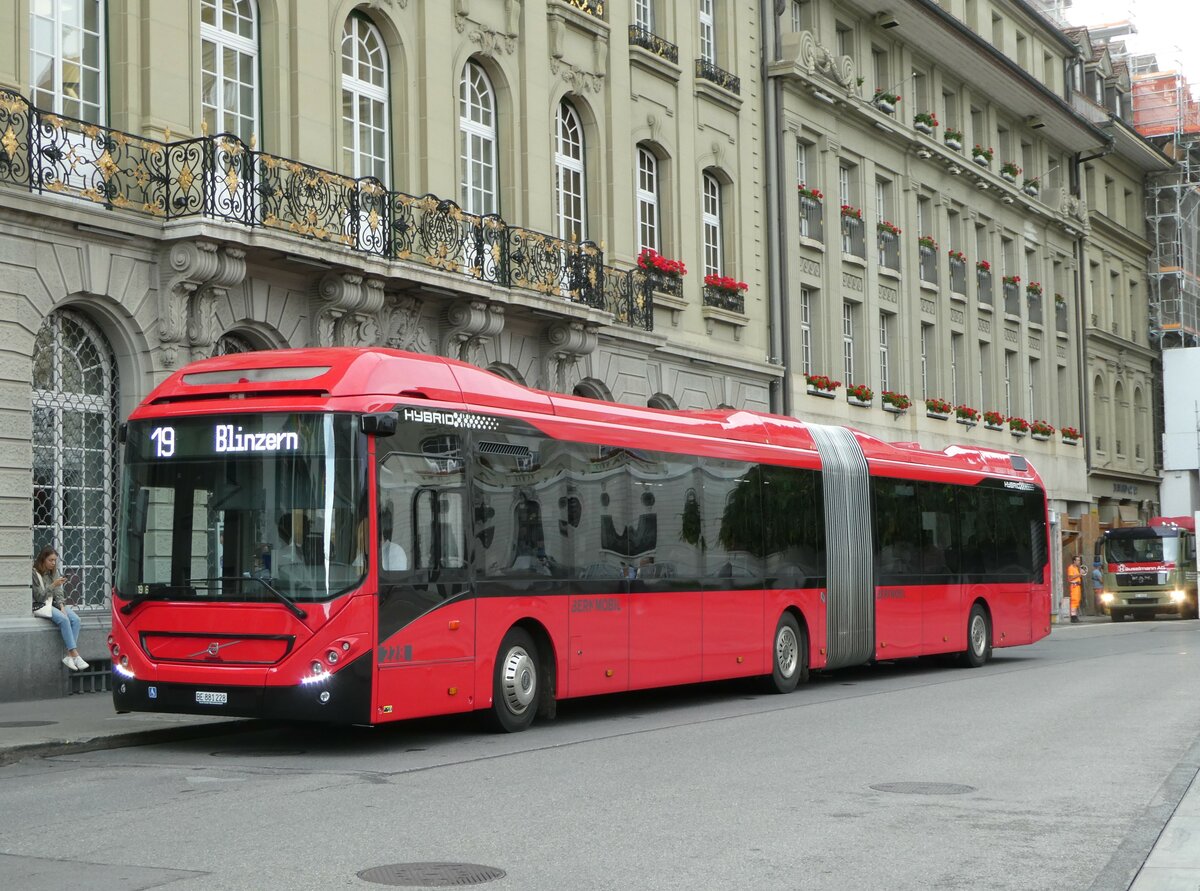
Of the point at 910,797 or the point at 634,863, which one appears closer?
the point at 634,863

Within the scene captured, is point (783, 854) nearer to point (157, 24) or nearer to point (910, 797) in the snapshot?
point (910, 797)

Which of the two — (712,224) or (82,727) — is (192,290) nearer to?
(82,727)

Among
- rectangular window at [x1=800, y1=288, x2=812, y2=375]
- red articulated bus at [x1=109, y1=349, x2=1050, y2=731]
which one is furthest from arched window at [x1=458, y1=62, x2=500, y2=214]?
rectangular window at [x1=800, y1=288, x2=812, y2=375]

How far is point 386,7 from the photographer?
23594mm

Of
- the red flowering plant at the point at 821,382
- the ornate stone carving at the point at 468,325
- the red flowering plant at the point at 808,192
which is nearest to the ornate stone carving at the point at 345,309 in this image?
the ornate stone carving at the point at 468,325

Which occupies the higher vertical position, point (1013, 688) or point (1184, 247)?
point (1184, 247)

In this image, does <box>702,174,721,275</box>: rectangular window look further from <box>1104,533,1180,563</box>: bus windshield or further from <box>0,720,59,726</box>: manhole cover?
<box>1104,533,1180,563</box>: bus windshield

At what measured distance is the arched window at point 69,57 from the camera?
1850 cm

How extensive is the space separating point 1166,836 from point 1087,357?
47264 millimetres

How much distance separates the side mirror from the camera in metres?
12.9

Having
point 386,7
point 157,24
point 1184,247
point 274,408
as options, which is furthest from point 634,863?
point 1184,247

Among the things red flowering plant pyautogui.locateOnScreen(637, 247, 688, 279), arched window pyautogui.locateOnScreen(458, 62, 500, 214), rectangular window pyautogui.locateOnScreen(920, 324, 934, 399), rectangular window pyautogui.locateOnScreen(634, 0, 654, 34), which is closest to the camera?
arched window pyautogui.locateOnScreen(458, 62, 500, 214)

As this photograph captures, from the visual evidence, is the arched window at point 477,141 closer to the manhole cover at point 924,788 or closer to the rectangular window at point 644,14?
the rectangular window at point 644,14

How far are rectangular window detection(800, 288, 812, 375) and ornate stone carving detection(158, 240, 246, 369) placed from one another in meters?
18.2
